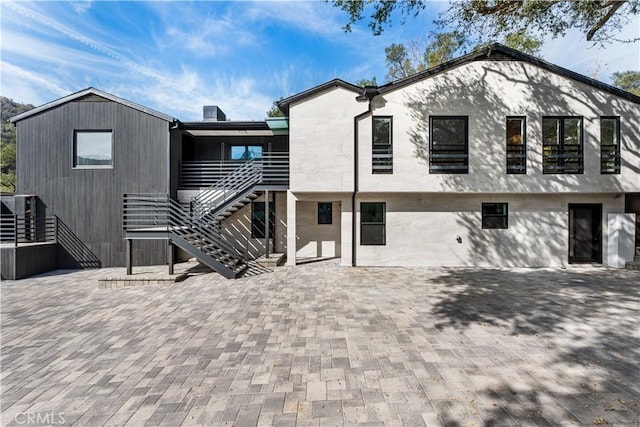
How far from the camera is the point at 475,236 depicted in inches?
394

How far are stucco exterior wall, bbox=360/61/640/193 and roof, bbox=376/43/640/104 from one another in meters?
0.14

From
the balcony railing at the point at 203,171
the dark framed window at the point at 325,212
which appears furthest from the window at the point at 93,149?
the dark framed window at the point at 325,212

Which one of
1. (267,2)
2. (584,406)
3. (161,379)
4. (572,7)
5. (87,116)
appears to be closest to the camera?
(584,406)

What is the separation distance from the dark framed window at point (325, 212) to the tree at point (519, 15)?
21.9 feet

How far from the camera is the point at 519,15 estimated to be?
8.60m

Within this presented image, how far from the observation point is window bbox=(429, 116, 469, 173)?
9.55m

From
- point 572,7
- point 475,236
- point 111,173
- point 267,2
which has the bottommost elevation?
point 475,236

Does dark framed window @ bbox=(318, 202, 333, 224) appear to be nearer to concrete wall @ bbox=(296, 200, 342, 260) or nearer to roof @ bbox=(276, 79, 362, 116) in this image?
concrete wall @ bbox=(296, 200, 342, 260)

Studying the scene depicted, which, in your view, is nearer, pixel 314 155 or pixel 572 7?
pixel 572 7

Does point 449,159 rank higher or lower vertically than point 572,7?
lower

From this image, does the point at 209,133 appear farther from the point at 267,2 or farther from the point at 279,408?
the point at 279,408

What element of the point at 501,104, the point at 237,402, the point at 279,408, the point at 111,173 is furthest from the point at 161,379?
the point at 501,104

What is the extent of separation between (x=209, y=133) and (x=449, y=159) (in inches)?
399

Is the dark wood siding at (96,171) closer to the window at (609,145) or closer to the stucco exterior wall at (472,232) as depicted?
the stucco exterior wall at (472,232)
